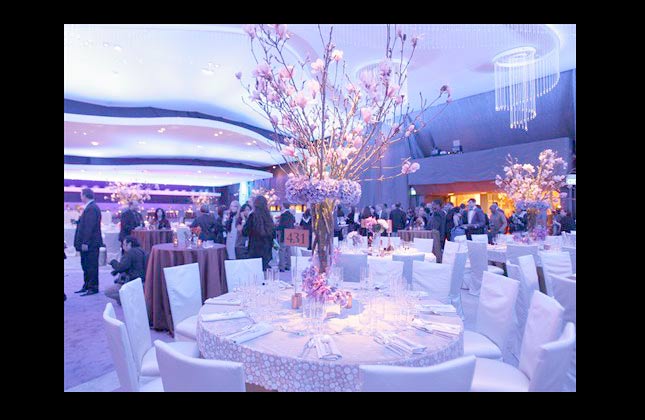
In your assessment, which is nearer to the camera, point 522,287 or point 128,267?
point 522,287

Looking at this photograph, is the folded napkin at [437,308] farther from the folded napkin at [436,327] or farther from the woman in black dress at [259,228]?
the woman in black dress at [259,228]

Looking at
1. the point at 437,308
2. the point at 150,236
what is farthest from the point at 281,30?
the point at 150,236

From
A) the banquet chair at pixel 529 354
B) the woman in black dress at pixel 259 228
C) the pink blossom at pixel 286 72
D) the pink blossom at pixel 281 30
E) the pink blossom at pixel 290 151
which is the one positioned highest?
the pink blossom at pixel 281 30

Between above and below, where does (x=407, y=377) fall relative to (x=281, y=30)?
below

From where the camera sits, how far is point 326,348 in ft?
5.40

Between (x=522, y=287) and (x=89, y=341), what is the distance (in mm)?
4372

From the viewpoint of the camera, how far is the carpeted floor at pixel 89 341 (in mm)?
2920

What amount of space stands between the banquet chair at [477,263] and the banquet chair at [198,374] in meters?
4.98

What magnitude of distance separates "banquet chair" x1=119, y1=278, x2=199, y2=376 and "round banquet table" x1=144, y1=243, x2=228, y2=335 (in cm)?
158

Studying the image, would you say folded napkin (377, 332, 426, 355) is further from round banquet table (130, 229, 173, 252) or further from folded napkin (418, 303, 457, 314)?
round banquet table (130, 229, 173, 252)

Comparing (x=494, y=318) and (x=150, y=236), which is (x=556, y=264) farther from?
(x=150, y=236)

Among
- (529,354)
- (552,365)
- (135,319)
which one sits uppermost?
(552,365)

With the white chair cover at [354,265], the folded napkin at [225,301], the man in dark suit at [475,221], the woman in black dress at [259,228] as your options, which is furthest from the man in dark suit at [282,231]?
the folded napkin at [225,301]

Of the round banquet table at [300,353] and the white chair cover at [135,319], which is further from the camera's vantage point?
the white chair cover at [135,319]
